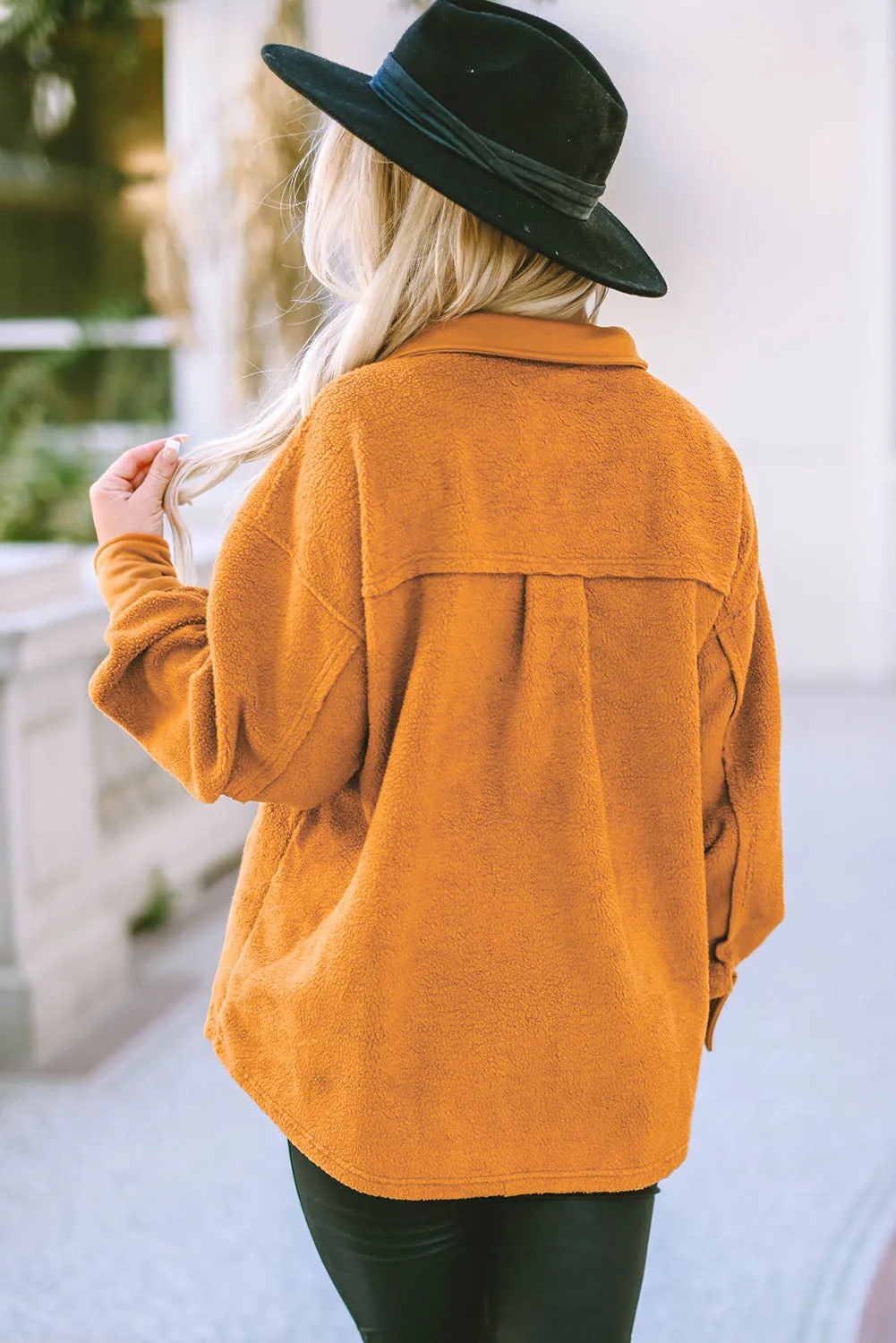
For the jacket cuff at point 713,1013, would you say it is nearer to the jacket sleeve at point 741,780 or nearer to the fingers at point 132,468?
the jacket sleeve at point 741,780

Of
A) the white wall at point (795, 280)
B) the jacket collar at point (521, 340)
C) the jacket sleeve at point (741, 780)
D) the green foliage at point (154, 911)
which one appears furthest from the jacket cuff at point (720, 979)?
the white wall at point (795, 280)

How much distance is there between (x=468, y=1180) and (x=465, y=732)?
0.28 metres

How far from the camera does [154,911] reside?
10.4 ft

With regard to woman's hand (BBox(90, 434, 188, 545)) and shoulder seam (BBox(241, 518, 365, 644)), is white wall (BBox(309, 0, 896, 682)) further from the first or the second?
shoulder seam (BBox(241, 518, 365, 644))

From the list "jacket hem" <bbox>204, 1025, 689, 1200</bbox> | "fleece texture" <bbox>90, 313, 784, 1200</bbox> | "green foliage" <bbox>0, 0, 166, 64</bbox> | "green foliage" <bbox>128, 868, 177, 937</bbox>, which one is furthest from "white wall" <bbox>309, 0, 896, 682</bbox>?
"jacket hem" <bbox>204, 1025, 689, 1200</bbox>

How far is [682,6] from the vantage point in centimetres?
557

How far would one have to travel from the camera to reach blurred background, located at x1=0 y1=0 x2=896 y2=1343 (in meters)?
1.92

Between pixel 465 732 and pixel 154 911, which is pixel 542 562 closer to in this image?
pixel 465 732

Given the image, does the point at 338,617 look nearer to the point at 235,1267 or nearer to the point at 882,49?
the point at 235,1267

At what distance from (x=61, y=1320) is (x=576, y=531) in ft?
4.66

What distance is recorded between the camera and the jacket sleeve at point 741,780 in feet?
3.03

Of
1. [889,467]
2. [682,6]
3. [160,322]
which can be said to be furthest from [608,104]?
[889,467]

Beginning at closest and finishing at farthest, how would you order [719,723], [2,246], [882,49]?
[719,723] → [2,246] → [882,49]

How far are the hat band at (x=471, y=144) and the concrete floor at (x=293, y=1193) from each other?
4.83 feet
